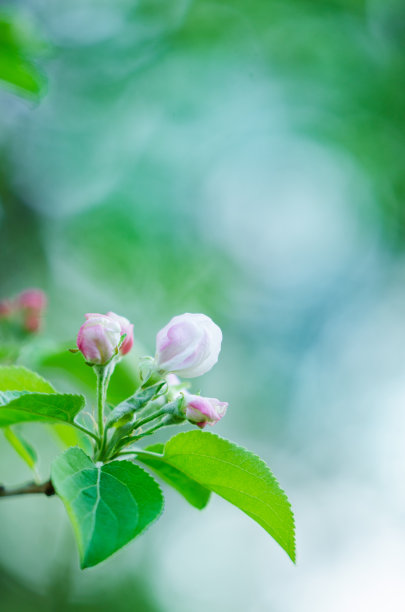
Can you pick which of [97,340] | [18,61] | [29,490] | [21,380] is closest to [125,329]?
[97,340]

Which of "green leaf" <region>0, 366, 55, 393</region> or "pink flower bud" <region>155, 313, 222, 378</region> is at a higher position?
"pink flower bud" <region>155, 313, 222, 378</region>

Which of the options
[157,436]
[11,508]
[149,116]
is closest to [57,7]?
[149,116]

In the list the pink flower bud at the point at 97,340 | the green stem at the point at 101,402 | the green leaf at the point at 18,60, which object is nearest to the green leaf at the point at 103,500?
the green stem at the point at 101,402

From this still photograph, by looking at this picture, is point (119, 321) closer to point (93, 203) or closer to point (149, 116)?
point (93, 203)

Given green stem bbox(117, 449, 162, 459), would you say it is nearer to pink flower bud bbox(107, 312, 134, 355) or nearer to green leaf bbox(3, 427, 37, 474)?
pink flower bud bbox(107, 312, 134, 355)

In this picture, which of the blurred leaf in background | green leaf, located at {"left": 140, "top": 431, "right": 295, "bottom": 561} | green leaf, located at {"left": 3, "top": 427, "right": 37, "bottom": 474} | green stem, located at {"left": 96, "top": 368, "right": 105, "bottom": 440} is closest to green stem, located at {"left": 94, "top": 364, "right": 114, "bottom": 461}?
green stem, located at {"left": 96, "top": 368, "right": 105, "bottom": 440}

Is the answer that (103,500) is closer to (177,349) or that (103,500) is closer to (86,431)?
(86,431)
